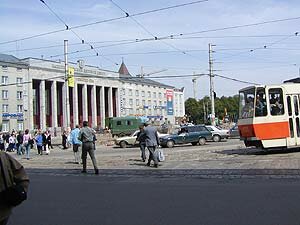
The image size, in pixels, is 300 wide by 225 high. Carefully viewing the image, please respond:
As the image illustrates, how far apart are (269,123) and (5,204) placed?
16960mm

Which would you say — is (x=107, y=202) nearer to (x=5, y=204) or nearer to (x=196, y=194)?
(x=196, y=194)

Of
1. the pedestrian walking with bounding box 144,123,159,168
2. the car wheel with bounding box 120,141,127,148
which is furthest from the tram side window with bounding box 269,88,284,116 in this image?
the car wheel with bounding box 120,141,127,148

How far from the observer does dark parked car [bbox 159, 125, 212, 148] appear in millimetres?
34375

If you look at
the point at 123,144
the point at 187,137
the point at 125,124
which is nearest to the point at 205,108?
the point at 125,124

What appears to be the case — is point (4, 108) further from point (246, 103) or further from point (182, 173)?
point (182, 173)

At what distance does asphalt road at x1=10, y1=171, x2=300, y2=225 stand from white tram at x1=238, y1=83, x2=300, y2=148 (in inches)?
293

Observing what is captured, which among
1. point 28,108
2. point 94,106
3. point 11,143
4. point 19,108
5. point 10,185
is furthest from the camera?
point 94,106

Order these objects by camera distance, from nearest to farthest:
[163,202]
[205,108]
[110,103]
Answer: [163,202] < [110,103] < [205,108]

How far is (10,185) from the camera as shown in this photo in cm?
407

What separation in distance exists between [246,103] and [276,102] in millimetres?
1354

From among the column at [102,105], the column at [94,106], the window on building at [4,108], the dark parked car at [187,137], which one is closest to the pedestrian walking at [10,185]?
the dark parked car at [187,137]

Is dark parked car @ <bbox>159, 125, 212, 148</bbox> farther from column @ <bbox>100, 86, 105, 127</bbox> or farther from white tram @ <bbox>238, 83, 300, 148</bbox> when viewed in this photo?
column @ <bbox>100, 86, 105, 127</bbox>

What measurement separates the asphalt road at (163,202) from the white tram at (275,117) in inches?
293

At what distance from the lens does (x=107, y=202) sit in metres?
9.43
